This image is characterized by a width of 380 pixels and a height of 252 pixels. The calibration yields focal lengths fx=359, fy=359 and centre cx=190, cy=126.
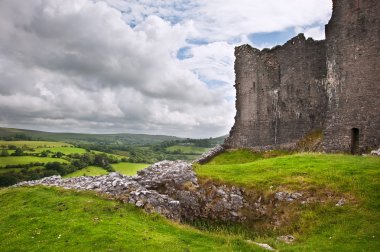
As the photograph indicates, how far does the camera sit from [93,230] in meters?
16.8

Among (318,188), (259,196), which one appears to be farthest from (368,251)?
(259,196)

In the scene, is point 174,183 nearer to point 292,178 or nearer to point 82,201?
point 82,201

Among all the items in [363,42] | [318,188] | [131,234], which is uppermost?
[363,42]

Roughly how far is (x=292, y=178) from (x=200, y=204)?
19.7ft

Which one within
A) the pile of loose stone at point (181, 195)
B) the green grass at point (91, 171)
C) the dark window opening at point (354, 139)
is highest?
the dark window opening at point (354, 139)

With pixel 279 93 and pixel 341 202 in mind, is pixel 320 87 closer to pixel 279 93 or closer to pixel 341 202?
pixel 279 93

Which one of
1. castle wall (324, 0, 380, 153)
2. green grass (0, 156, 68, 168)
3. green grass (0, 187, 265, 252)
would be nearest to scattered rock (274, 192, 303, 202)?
green grass (0, 187, 265, 252)

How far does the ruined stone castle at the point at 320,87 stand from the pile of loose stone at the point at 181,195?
618 inches

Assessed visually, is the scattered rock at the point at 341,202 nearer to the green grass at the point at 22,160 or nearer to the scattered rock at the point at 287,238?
the scattered rock at the point at 287,238

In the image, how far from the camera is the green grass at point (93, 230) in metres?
15.5

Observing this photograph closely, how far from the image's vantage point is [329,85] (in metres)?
36.0

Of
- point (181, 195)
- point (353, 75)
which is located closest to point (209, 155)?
point (353, 75)

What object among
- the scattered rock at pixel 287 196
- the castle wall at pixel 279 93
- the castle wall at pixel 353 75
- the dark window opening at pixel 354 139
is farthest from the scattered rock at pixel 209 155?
the scattered rock at pixel 287 196

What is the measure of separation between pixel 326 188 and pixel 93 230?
41.0 ft
